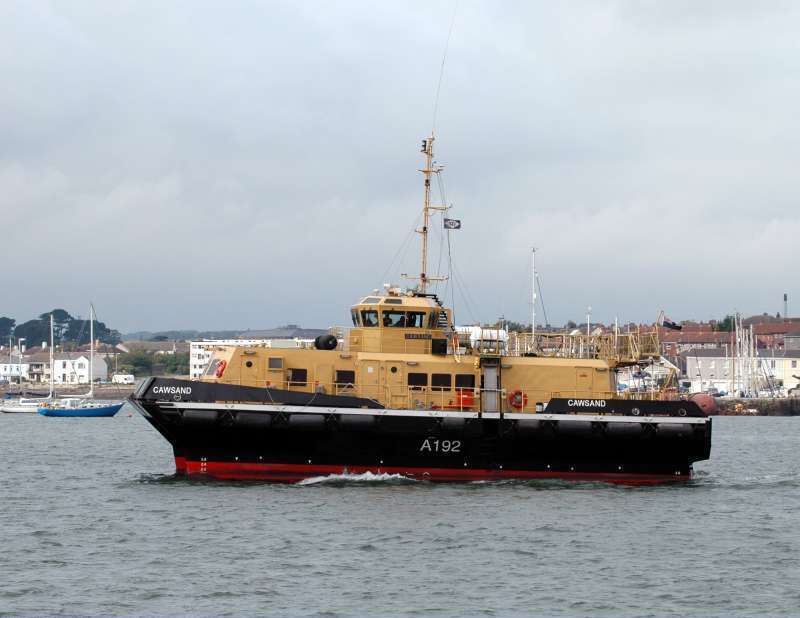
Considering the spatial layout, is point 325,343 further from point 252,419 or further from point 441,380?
point 441,380

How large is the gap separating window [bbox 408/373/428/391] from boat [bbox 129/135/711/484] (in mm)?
54

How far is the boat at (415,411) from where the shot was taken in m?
31.4

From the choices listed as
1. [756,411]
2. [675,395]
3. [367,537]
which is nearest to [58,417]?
[756,411]

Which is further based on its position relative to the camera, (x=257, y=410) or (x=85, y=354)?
(x=85, y=354)

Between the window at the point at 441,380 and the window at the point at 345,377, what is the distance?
2.17 m

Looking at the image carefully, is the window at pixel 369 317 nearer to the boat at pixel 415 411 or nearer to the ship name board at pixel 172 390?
the boat at pixel 415 411

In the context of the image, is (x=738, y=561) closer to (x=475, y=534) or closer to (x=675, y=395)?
(x=475, y=534)

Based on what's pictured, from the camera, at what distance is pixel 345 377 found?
32625 mm

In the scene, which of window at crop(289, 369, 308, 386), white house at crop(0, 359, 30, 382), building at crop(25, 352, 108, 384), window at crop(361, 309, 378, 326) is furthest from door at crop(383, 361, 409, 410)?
white house at crop(0, 359, 30, 382)

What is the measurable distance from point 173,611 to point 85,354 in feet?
495

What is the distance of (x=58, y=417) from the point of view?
9369 cm

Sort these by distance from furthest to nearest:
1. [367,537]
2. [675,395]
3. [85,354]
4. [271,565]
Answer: [85,354] < [675,395] < [367,537] < [271,565]

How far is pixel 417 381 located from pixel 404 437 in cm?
176

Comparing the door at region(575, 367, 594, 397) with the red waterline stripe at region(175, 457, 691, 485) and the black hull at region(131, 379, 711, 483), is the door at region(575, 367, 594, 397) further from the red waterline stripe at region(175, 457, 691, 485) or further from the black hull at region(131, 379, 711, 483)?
the red waterline stripe at region(175, 457, 691, 485)
